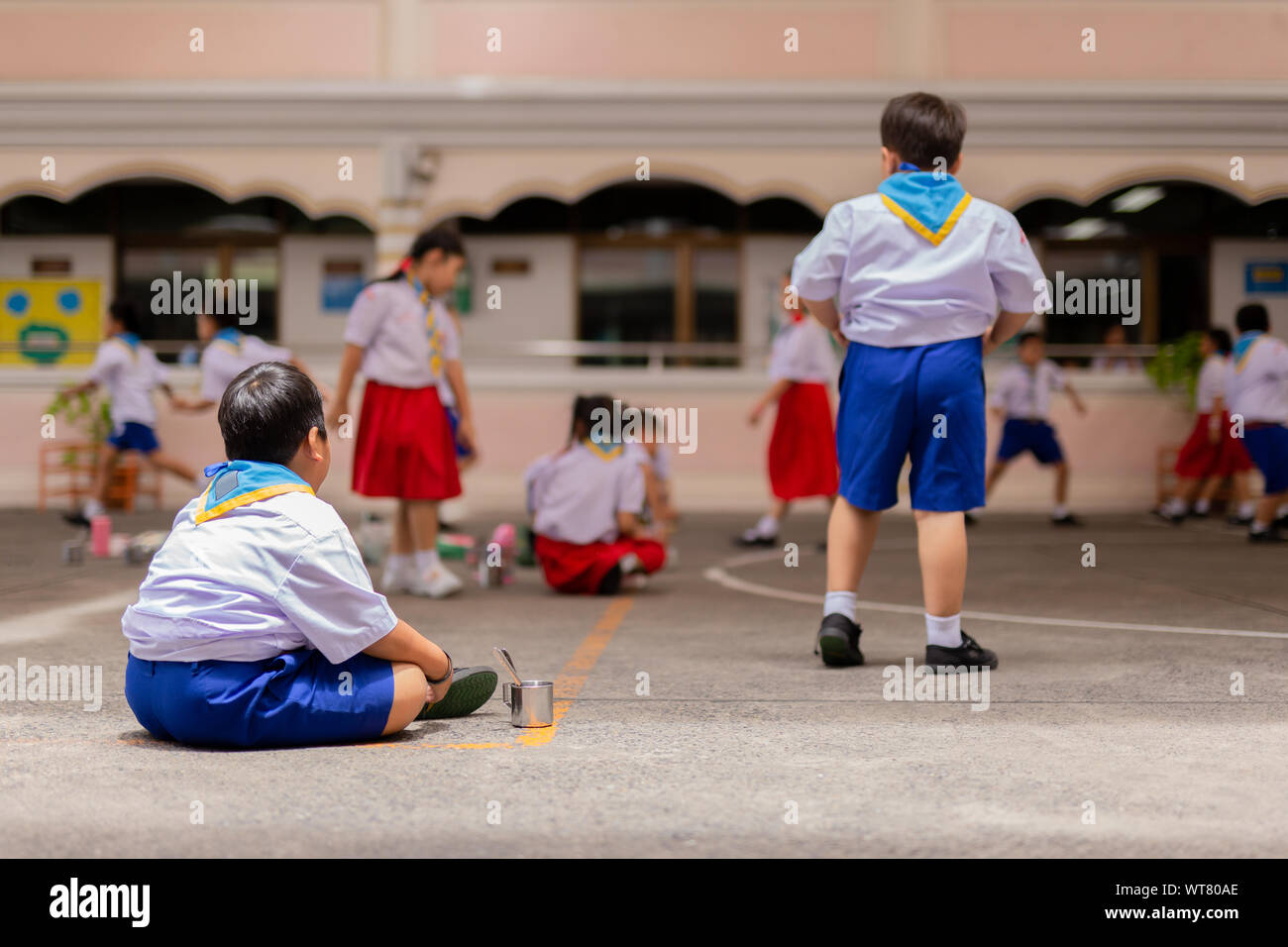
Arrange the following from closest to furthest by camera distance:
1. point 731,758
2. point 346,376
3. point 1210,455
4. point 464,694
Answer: point 731,758, point 464,694, point 346,376, point 1210,455

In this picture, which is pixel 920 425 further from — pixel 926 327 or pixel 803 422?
pixel 803 422

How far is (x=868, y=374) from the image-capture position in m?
4.94

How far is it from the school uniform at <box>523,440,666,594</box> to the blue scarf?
5967 millimetres

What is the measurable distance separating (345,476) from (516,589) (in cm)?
740

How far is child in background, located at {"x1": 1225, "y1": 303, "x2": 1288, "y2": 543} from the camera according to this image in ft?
35.4

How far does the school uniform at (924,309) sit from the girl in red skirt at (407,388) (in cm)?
275

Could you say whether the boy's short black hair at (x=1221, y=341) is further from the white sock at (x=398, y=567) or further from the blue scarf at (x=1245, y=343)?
the white sock at (x=398, y=567)

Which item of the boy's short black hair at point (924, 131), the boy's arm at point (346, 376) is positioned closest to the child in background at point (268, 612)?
the boy's short black hair at point (924, 131)

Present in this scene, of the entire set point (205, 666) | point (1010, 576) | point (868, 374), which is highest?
point (868, 374)

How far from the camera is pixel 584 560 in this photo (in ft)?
24.4

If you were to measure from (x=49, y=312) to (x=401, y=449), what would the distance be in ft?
36.0

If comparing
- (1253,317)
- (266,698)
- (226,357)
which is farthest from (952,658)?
(226,357)
